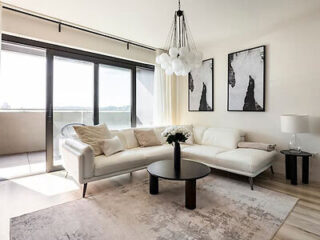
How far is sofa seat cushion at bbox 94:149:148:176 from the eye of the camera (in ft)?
8.73

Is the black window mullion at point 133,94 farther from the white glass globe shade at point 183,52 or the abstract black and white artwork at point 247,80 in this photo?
the white glass globe shade at point 183,52

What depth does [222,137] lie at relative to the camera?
3816 mm

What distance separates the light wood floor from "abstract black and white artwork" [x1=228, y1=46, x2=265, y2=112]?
4.44 feet

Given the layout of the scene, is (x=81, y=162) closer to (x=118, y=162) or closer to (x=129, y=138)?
(x=118, y=162)

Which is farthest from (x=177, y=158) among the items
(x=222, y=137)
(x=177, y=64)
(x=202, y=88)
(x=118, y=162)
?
(x=202, y=88)

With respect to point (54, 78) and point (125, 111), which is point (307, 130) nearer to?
point (125, 111)

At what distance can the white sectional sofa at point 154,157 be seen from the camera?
2568 mm

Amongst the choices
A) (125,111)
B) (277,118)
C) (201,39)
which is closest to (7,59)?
(125,111)

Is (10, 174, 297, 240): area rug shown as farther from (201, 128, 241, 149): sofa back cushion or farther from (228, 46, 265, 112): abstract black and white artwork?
(228, 46, 265, 112): abstract black and white artwork

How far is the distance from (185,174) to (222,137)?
1812 mm

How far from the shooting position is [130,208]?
7.37ft

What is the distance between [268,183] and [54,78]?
13.5 feet

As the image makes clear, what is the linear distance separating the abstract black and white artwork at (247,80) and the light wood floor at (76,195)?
1.35 metres

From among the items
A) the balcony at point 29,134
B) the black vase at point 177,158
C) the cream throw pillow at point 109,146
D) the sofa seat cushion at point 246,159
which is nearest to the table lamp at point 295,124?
the sofa seat cushion at point 246,159
